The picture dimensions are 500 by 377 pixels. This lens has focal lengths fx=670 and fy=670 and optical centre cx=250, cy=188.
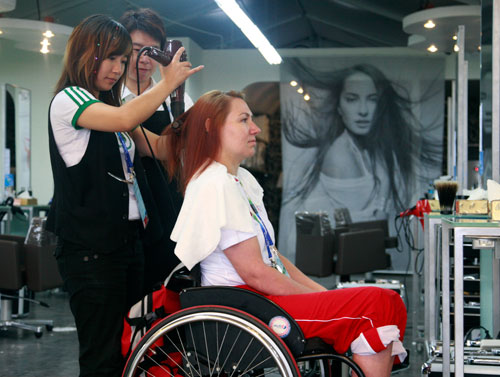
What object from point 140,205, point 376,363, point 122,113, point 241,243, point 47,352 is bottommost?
point 47,352

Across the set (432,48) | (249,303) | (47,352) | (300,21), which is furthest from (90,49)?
(300,21)

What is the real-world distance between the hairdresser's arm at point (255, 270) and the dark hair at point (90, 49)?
0.60m

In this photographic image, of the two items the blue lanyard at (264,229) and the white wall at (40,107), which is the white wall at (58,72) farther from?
the blue lanyard at (264,229)

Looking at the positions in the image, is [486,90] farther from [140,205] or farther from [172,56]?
[140,205]

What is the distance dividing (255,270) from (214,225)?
0.16 m

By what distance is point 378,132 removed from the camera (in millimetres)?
8641

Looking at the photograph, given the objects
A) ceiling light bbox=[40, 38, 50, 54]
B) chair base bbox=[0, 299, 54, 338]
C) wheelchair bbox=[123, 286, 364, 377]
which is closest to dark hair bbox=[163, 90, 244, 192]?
wheelchair bbox=[123, 286, 364, 377]

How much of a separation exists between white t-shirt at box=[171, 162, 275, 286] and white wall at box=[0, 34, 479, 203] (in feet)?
20.3

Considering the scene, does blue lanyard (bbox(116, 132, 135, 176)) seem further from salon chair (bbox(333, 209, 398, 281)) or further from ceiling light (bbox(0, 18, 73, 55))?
ceiling light (bbox(0, 18, 73, 55))

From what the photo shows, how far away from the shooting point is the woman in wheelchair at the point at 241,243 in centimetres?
170

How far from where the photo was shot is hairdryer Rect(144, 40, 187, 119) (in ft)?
6.11

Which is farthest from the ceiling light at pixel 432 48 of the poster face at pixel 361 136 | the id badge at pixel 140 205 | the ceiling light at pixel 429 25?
the id badge at pixel 140 205

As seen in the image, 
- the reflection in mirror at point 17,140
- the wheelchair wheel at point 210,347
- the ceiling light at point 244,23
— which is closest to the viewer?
the wheelchair wheel at point 210,347

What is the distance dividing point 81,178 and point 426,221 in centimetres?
197
